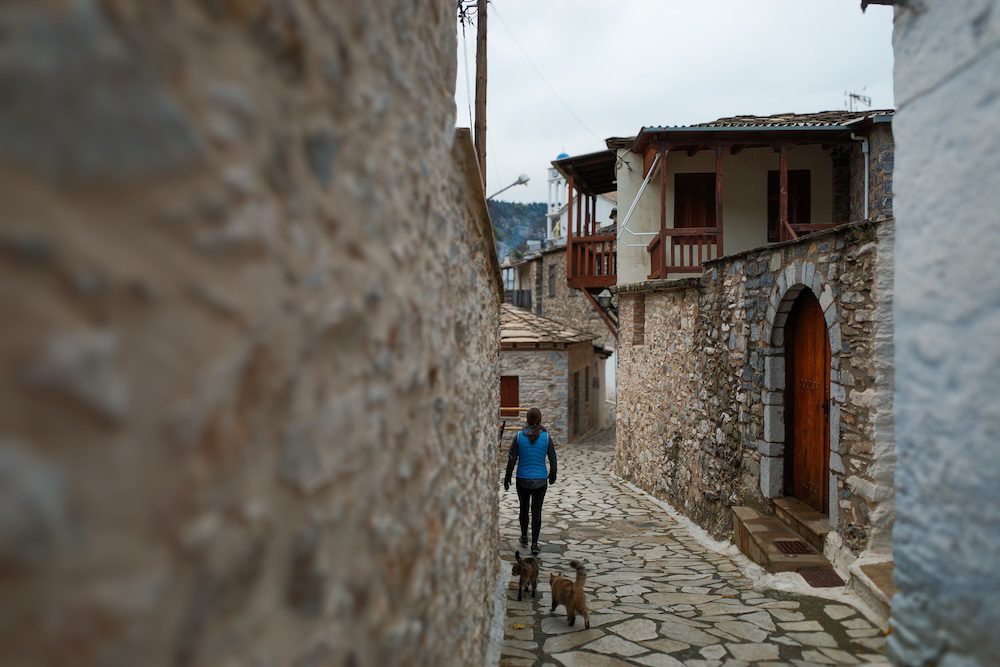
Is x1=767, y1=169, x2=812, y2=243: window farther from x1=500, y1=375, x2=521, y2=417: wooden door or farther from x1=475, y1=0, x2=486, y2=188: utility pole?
x1=475, y1=0, x2=486, y2=188: utility pole

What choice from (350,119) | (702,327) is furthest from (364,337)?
(702,327)

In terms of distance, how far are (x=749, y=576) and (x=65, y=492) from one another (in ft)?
20.2

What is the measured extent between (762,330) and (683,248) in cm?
482

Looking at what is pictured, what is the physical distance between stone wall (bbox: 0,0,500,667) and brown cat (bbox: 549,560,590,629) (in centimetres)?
328

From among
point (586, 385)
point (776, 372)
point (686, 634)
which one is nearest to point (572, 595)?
point (686, 634)

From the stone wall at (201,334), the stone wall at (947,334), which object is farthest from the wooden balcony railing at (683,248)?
the stone wall at (201,334)

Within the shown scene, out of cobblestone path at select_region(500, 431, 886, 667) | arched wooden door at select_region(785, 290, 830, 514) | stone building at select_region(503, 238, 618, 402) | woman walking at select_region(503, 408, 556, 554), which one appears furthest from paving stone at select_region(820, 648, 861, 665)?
stone building at select_region(503, 238, 618, 402)

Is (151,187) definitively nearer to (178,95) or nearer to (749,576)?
(178,95)

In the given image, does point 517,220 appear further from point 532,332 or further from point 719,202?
point 719,202

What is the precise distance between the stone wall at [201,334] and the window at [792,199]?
12.5 meters

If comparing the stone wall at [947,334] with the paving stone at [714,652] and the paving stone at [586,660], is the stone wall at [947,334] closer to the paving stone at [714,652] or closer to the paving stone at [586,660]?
the paving stone at [714,652]

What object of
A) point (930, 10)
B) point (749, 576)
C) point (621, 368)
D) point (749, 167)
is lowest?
point (749, 576)

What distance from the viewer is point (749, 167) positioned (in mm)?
12977

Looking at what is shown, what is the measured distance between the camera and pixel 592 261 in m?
14.5
